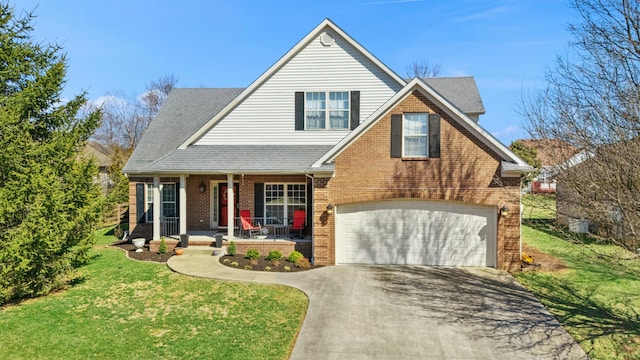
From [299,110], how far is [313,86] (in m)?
1.21

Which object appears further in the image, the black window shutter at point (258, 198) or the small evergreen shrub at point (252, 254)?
the black window shutter at point (258, 198)

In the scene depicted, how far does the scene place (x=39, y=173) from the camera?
8.59 metres

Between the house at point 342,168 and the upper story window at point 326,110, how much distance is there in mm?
44

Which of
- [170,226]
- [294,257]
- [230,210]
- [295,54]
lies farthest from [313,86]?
[170,226]

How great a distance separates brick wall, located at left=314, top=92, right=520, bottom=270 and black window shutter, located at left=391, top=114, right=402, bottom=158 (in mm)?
136

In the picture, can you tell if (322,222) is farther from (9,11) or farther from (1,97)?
(9,11)

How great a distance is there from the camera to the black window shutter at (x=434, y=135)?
38.3ft

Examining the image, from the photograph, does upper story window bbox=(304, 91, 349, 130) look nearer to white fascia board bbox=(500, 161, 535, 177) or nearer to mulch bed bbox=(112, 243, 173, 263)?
white fascia board bbox=(500, 161, 535, 177)

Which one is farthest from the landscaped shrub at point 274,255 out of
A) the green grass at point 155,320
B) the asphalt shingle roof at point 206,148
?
the asphalt shingle roof at point 206,148

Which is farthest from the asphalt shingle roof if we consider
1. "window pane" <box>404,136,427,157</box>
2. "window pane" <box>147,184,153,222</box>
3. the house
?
"window pane" <box>404,136,427,157</box>

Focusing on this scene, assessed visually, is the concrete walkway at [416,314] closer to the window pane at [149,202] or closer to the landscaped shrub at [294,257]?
the landscaped shrub at [294,257]

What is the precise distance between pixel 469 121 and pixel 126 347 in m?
11.0

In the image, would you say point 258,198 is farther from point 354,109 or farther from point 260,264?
point 354,109

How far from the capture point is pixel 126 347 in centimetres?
653
